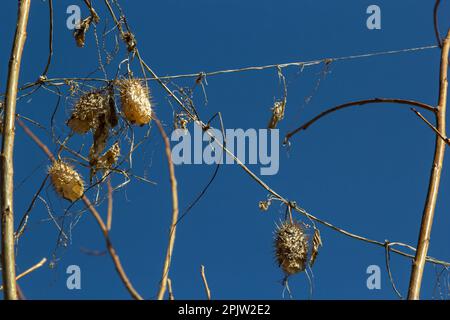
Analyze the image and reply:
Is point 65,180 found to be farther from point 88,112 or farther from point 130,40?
point 130,40

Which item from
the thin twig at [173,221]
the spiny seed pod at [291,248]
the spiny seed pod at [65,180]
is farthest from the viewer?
the spiny seed pod at [291,248]

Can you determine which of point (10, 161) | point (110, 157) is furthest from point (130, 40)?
point (10, 161)

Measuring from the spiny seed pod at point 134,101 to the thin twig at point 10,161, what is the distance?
484 mm

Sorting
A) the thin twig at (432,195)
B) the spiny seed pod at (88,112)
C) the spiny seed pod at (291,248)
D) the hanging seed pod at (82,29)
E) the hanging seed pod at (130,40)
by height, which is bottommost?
the spiny seed pod at (291,248)

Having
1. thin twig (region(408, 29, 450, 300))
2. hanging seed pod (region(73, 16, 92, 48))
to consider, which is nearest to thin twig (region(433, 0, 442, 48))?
thin twig (region(408, 29, 450, 300))

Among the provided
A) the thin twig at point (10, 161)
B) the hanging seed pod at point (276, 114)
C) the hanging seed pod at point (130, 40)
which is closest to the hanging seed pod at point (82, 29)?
the hanging seed pod at point (130, 40)

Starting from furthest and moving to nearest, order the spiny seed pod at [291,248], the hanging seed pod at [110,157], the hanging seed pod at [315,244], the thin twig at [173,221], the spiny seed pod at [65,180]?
1. the spiny seed pod at [291,248]
2. the hanging seed pod at [315,244]
3. the spiny seed pod at [65,180]
4. the hanging seed pod at [110,157]
5. the thin twig at [173,221]

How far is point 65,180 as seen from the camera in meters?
2.02

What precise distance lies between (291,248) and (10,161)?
3.91ft

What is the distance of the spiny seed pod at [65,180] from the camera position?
2.03 meters

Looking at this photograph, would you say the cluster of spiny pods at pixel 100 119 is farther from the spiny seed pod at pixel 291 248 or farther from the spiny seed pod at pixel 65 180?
the spiny seed pod at pixel 291 248

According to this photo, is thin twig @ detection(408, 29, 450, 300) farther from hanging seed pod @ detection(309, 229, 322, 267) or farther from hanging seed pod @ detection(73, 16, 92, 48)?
hanging seed pod @ detection(73, 16, 92, 48)

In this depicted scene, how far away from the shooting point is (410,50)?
6.90 feet
